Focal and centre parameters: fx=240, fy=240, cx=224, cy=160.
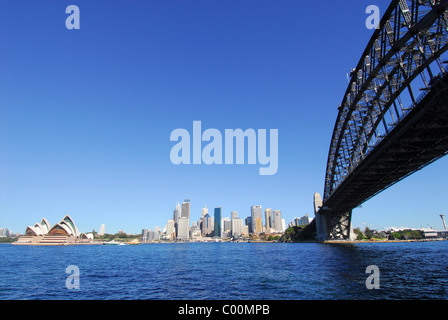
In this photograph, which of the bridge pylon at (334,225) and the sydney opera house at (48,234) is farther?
the sydney opera house at (48,234)

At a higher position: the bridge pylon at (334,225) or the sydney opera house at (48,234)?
the bridge pylon at (334,225)

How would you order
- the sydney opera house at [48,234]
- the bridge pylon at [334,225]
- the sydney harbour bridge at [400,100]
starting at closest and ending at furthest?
the sydney harbour bridge at [400,100] → the bridge pylon at [334,225] → the sydney opera house at [48,234]

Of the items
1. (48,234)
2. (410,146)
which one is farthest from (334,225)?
(48,234)

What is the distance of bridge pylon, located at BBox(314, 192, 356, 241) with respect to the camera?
326ft

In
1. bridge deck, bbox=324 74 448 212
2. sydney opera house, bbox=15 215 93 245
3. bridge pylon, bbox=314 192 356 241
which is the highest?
bridge deck, bbox=324 74 448 212

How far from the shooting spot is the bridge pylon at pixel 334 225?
99438mm

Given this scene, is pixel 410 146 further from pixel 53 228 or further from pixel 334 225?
pixel 53 228

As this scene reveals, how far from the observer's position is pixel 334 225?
101500 millimetres

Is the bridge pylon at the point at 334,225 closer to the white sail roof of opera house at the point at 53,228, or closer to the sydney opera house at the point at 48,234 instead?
the sydney opera house at the point at 48,234

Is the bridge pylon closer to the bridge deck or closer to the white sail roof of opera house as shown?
the bridge deck

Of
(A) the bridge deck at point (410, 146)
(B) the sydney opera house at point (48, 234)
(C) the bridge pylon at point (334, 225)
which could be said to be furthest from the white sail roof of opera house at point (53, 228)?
(A) the bridge deck at point (410, 146)

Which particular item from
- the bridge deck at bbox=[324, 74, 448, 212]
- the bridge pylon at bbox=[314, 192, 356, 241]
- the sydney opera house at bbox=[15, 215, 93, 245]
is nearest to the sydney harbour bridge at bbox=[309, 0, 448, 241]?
the bridge deck at bbox=[324, 74, 448, 212]

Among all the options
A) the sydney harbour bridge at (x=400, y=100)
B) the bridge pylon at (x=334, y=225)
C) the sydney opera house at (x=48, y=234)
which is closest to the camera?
the sydney harbour bridge at (x=400, y=100)
